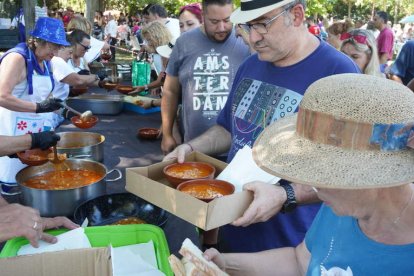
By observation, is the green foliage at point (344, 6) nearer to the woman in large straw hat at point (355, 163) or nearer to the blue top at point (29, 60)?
the blue top at point (29, 60)

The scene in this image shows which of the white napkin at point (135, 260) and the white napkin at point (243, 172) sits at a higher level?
the white napkin at point (243, 172)

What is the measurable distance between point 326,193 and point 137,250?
0.77 metres

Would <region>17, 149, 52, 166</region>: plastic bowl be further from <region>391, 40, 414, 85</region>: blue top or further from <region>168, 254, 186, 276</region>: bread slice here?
<region>391, 40, 414, 85</region>: blue top

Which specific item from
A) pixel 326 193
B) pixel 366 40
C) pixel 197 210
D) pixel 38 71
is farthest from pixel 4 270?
pixel 366 40

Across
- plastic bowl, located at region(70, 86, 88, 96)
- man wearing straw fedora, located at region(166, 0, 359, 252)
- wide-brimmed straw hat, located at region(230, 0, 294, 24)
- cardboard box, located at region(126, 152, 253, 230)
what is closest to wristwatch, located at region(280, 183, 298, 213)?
man wearing straw fedora, located at region(166, 0, 359, 252)

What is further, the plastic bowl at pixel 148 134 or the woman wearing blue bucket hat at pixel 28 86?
the plastic bowl at pixel 148 134

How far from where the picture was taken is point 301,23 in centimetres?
148

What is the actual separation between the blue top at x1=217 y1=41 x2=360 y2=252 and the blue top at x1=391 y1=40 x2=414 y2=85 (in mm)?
3405

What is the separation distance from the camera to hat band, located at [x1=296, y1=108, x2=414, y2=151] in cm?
70

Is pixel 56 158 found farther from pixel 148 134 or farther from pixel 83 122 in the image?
pixel 148 134

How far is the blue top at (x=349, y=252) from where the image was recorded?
82cm

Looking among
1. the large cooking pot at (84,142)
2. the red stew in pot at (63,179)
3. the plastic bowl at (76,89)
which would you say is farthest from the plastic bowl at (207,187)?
the plastic bowl at (76,89)

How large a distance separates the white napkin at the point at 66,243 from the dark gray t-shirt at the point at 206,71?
129cm

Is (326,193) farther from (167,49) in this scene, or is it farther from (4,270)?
(167,49)
